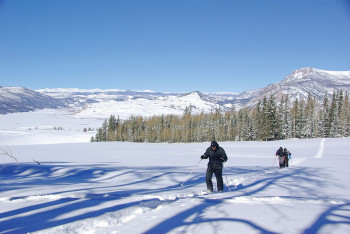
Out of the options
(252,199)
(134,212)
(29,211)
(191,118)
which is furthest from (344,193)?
(191,118)

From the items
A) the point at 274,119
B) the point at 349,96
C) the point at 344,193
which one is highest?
the point at 349,96

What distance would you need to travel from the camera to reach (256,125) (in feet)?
234

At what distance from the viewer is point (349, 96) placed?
285ft

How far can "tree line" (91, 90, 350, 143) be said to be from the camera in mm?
68000

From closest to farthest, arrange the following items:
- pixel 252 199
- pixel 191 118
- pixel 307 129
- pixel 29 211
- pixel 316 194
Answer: pixel 29 211 → pixel 252 199 → pixel 316 194 → pixel 307 129 → pixel 191 118

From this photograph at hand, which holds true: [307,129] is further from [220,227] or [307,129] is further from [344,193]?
[220,227]

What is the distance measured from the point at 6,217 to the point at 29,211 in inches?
19.9

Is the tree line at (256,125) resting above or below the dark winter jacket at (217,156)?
above

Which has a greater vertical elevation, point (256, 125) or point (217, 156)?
point (256, 125)

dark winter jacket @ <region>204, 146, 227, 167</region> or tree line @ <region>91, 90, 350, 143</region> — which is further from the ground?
tree line @ <region>91, 90, 350, 143</region>

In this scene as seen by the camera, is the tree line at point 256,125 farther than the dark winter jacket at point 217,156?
Yes

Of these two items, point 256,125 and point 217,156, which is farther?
point 256,125

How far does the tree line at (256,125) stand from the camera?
6800 centimetres

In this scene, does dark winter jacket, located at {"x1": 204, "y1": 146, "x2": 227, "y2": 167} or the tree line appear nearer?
dark winter jacket, located at {"x1": 204, "y1": 146, "x2": 227, "y2": 167}
